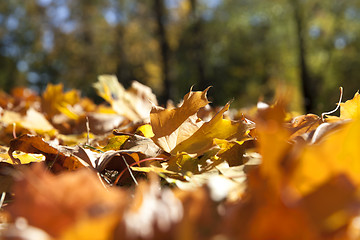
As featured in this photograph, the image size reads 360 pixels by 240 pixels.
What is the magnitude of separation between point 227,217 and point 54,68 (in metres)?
23.1

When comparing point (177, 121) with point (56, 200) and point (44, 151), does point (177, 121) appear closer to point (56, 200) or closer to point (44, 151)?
point (44, 151)

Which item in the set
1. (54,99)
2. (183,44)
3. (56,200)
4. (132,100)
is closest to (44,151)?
(56,200)

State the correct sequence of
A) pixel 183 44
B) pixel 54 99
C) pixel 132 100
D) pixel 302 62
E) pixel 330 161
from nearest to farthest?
pixel 330 161
pixel 132 100
pixel 54 99
pixel 302 62
pixel 183 44

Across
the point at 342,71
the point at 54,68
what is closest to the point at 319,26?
the point at 342,71

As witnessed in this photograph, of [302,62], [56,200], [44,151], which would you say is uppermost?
[56,200]

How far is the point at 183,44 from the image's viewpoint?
1891 cm

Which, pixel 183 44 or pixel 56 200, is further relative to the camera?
pixel 183 44

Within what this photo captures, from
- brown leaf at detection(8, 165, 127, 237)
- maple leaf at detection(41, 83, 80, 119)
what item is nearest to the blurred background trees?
maple leaf at detection(41, 83, 80, 119)

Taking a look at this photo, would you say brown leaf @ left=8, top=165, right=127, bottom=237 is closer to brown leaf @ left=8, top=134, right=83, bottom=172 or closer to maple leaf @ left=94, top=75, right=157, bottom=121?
brown leaf @ left=8, top=134, right=83, bottom=172

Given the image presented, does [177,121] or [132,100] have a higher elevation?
[177,121]

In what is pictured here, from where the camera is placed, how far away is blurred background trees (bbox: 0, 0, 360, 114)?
1655 cm

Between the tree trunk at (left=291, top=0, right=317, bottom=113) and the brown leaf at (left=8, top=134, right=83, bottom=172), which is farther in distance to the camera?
the tree trunk at (left=291, top=0, right=317, bottom=113)

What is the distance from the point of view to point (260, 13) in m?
19.0

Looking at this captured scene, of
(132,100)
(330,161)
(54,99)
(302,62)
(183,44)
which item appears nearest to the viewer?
(330,161)
